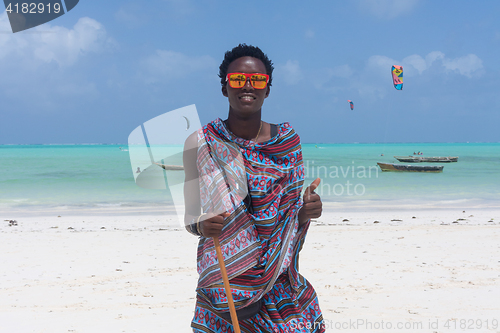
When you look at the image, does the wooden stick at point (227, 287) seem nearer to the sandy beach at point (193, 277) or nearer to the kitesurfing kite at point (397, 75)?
the sandy beach at point (193, 277)

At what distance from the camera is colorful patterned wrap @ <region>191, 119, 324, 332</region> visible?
5.28ft

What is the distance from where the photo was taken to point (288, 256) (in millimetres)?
1667

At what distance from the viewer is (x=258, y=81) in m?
1.68

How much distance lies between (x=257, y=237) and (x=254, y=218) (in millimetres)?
83

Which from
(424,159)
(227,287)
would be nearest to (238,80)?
(227,287)

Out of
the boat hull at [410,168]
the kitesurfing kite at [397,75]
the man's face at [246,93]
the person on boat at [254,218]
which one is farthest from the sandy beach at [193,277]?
the boat hull at [410,168]

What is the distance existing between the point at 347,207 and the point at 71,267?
367 inches

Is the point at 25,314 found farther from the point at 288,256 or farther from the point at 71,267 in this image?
the point at 288,256

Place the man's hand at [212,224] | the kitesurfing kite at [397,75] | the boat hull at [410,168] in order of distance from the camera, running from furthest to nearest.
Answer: the boat hull at [410,168] < the kitesurfing kite at [397,75] < the man's hand at [212,224]

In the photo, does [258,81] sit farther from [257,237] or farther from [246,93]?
[257,237]

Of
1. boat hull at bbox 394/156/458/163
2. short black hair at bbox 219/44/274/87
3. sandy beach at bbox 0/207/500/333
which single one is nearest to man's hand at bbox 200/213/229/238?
short black hair at bbox 219/44/274/87

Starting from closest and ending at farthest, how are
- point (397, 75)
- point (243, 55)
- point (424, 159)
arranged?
1. point (243, 55)
2. point (397, 75)
3. point (424, 159)

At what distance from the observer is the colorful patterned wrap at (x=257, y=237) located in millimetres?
1609

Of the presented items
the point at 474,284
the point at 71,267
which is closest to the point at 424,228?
the point at 474,284
